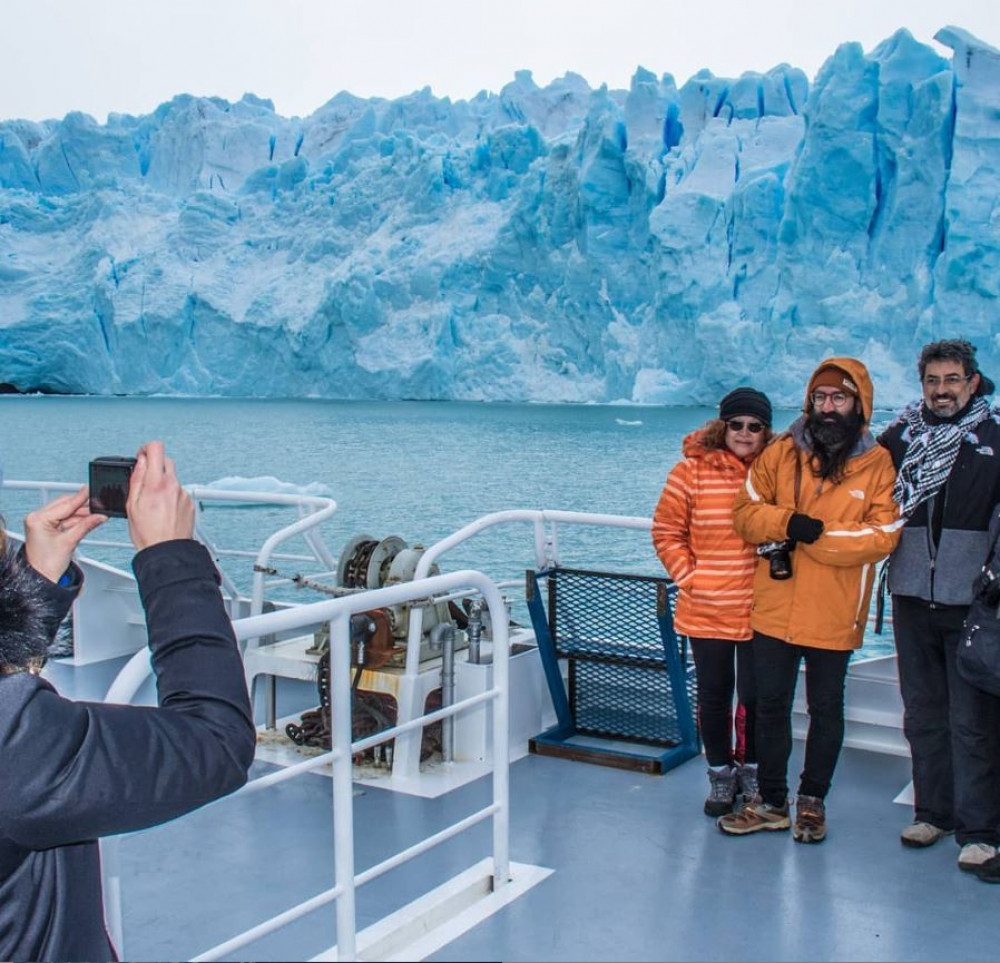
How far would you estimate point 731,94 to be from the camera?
3447cm

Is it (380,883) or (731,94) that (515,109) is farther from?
(380,883)

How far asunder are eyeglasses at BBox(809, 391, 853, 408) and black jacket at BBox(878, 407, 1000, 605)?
0.20m

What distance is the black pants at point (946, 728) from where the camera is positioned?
2.44 metres

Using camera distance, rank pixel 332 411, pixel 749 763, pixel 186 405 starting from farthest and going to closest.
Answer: pixel 186 405
pixel 332 411
pixel 749 763

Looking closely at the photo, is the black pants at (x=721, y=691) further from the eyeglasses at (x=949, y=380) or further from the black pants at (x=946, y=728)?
the eyeglasses at (x=949, y=380)

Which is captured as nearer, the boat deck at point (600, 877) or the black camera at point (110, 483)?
the black camera at point (110, 483)

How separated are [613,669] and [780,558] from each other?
91 centimetres

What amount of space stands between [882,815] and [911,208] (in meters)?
26.5

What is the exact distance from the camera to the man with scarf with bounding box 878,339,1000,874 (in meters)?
2.41

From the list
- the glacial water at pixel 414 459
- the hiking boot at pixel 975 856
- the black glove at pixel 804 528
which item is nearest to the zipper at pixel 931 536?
the black glove at pixel 804 528

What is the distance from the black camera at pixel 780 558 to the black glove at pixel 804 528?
0.29 feet

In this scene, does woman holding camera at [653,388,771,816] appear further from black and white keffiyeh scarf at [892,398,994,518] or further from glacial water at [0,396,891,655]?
glacial water at [0,396,891,655]

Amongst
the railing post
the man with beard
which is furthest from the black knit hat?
the railing post

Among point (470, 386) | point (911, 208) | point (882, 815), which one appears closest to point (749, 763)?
point (882, 815)
